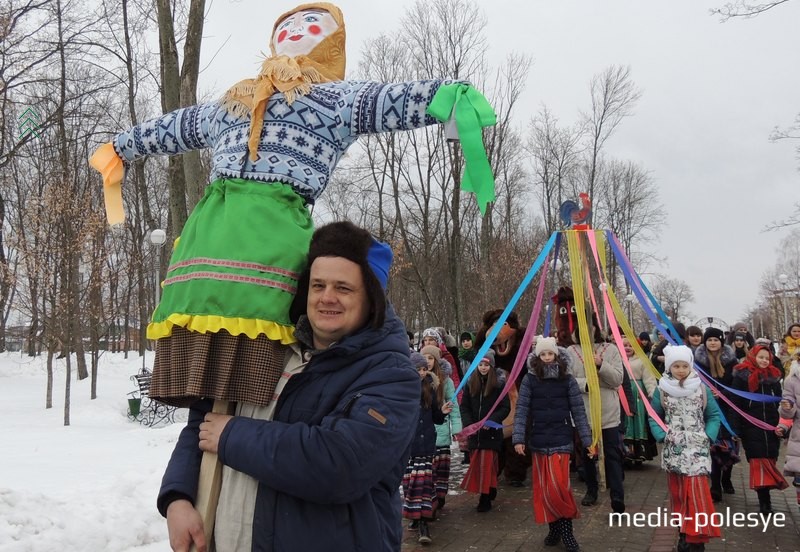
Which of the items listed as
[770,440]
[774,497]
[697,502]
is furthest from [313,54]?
[774,497]

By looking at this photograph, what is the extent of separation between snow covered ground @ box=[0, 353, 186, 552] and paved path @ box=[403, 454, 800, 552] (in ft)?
7.80

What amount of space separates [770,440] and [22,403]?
1660 centimetres

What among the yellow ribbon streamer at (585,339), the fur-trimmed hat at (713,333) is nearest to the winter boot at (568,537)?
the yellow ribbon streamer at (585,339)

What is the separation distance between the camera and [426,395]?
239 inches

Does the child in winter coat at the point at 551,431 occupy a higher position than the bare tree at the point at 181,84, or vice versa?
the bare tree at the point at 181,84

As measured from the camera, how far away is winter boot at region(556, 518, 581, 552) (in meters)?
5.09

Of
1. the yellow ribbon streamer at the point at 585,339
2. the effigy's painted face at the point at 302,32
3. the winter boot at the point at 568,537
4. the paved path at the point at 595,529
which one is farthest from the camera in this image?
the yellow ribbon streamer at the point at 585,339

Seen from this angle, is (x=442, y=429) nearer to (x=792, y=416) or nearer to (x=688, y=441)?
(x=688, y=441)

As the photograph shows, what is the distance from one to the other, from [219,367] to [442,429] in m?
5.24

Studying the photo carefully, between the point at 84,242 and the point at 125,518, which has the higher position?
the point at 84,242

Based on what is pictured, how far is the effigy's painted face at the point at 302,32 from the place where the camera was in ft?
7.40

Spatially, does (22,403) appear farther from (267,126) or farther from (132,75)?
(267,126)

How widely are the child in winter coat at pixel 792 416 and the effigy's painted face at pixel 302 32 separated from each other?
568 centimetres

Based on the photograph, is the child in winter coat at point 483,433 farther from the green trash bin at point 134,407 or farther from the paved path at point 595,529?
the green trash bin at point 134,407
